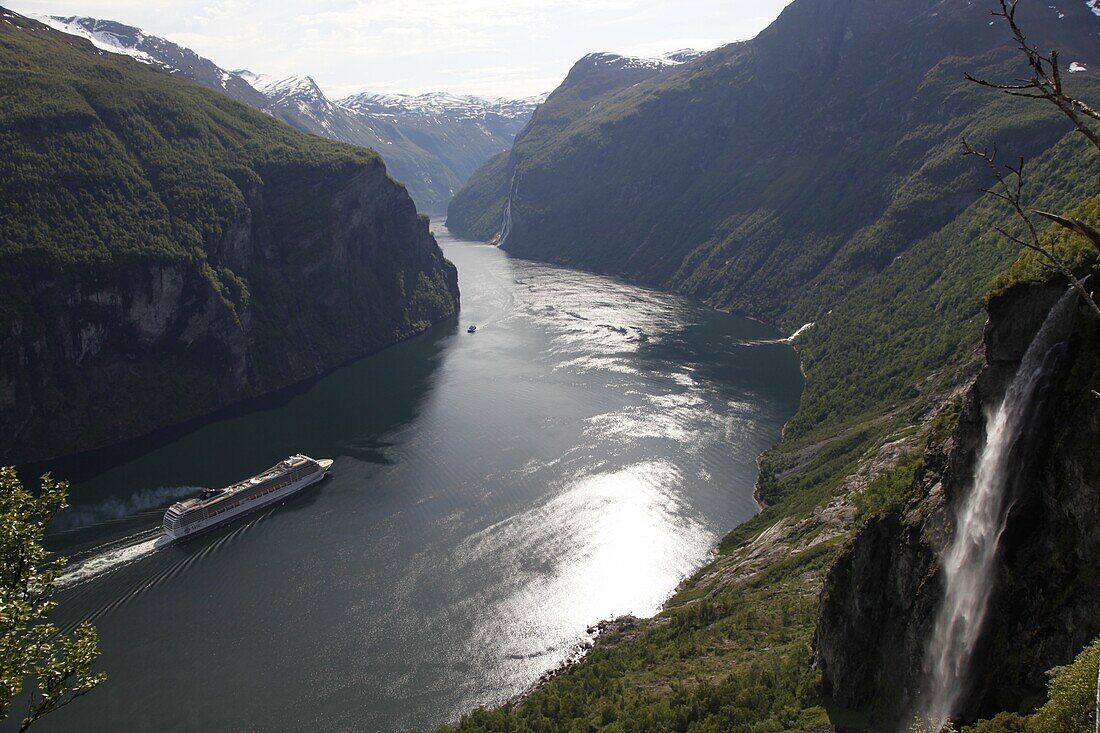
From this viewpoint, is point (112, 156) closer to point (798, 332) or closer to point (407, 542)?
point (407, 542)

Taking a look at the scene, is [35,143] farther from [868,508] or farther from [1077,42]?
[1077,42]

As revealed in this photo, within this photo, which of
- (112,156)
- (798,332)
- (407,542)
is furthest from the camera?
(798,332)

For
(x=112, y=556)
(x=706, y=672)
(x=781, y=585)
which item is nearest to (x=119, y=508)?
(x=112, y=556)

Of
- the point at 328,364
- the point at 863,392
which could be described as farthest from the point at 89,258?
the point at 863,392

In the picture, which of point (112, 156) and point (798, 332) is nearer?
point (112, 156)

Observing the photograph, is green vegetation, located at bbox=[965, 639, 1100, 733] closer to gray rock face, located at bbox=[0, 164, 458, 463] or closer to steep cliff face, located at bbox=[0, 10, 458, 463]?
steep cliff face, located at bbox=[0, 10, 458, 463]

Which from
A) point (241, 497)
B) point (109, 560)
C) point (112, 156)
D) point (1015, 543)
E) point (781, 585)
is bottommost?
point (781, 585)
